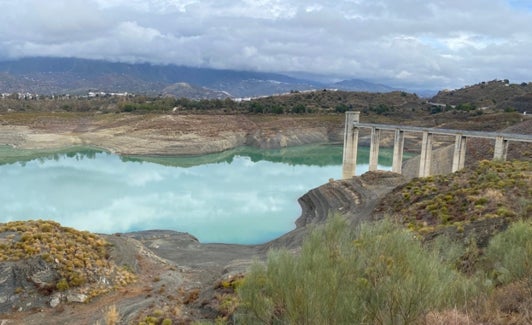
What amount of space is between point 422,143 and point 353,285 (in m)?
31.8

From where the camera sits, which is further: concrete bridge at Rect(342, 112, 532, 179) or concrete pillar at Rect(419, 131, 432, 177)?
concrete pillar at Rect(419, 131, 432, 177)

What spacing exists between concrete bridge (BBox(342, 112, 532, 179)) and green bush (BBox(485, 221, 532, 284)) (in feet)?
67.2

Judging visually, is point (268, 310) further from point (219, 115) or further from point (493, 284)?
point (219, 115)

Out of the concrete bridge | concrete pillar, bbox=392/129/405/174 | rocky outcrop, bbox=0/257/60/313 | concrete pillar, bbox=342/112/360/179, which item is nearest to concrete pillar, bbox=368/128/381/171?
the concrete bridge

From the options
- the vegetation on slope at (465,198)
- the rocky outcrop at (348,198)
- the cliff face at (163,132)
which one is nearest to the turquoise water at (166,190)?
the rocky outcrop at (348,198)

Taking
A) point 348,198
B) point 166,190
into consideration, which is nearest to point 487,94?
point 348,198

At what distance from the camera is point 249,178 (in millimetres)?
44594

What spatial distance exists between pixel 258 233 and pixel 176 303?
1432 centimetres

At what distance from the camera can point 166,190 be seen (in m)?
37.5

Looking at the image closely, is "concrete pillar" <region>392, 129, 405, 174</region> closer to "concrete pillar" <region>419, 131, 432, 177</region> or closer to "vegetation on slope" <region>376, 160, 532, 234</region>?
"concrete pillar" <region>419, 131, 432, 177</region>

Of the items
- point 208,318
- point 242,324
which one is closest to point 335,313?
point 242,324

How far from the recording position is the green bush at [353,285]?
539cm

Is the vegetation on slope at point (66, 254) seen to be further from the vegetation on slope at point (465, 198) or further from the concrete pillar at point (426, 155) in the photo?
the concrete pillar at point (426, 155)

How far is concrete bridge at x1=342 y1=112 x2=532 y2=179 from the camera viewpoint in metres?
28.5
